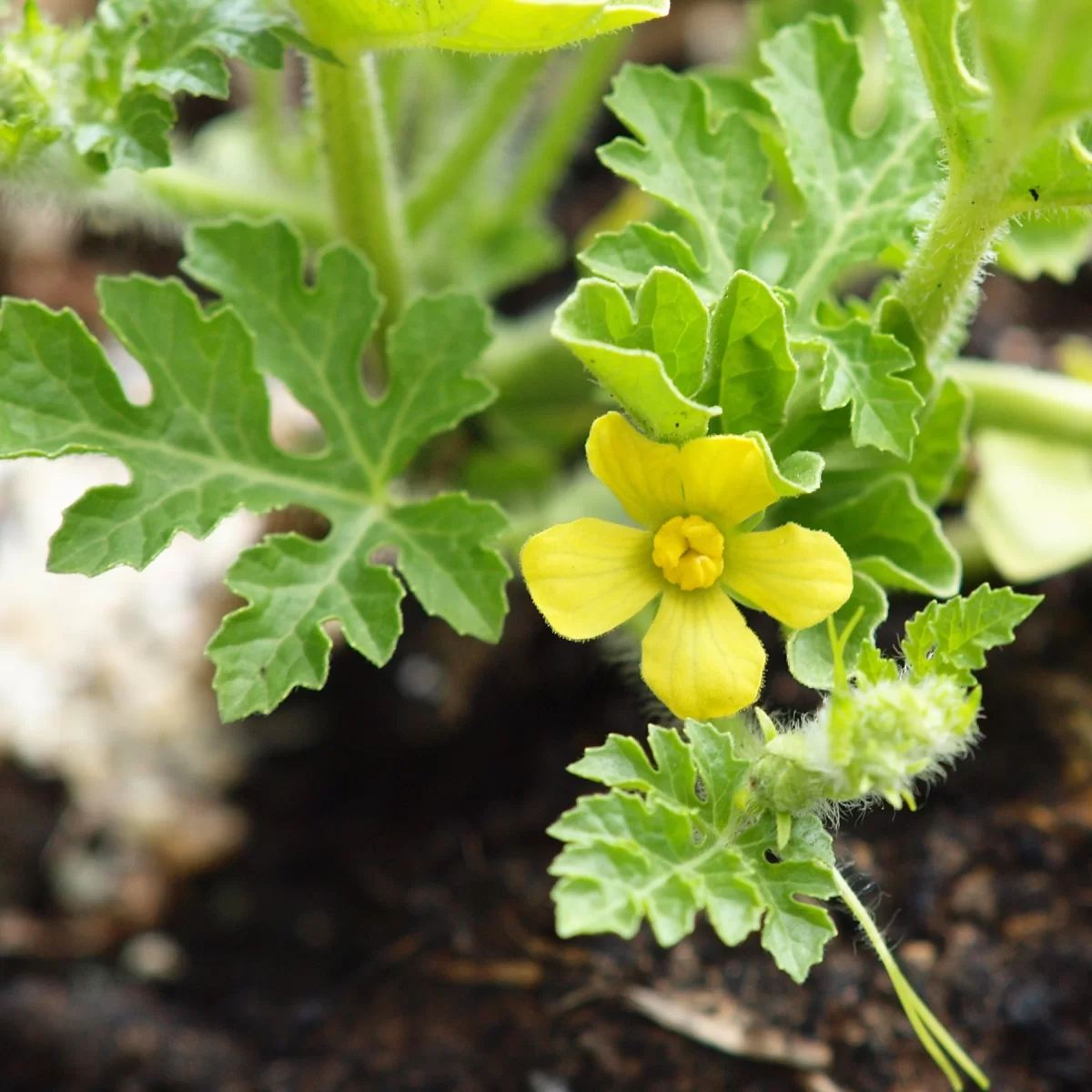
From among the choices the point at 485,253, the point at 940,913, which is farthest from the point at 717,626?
the point at 485,253

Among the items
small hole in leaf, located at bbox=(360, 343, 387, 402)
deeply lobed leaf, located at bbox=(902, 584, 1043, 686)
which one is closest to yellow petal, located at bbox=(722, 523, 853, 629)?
deeply lobed leaf, located at bbox=(902, 584, 1043, 686)

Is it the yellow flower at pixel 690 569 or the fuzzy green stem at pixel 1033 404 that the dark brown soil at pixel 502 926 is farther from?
the yellow flower at pixel 690 569

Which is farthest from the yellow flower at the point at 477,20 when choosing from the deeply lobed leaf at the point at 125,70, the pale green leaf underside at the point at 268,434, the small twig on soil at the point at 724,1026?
the small twig on soil at the point at 724,1026

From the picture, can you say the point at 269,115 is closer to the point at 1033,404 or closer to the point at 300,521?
the point at 300,521

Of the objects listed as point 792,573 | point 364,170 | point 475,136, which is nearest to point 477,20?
point 364,170

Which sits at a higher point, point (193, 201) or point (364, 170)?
point (364, 170)

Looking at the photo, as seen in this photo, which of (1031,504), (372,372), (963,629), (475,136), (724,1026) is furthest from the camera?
(372,372)
